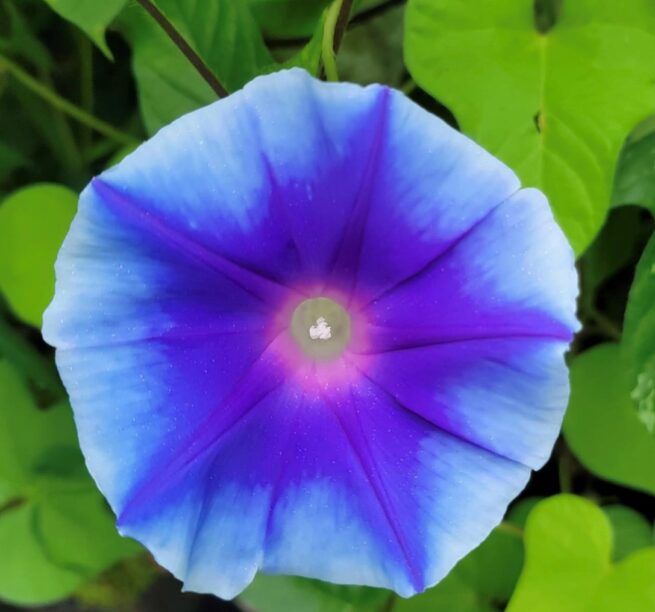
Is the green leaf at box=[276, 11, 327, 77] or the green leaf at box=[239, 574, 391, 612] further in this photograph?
the green leaf at box=[239, 574, 391, 612]

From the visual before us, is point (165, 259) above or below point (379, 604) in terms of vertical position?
above

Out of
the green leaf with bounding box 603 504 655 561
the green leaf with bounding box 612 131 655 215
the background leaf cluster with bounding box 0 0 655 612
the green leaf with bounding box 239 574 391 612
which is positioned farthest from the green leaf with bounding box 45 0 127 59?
the green leaf with bounding box 603 504 655 561

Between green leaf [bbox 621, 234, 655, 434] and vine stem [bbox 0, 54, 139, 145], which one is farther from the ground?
vine stem [bbox 0, 54, 139, 145]

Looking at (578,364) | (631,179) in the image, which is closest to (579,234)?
(631,179)

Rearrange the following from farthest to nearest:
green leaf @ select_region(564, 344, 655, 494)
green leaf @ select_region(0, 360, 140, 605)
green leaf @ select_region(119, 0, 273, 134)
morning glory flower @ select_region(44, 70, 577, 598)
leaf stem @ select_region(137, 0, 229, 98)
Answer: green leaf @ select_region(0, 360, 140, 605)
green leaf @ select_region(564, 344, 655, 494)
green leaf @ select_region(119, 0, 273, 134)
leaf stem @ select_region(137, 0, 229, 98)
morning glory flower @ select_region(44, 70, 577, 598)

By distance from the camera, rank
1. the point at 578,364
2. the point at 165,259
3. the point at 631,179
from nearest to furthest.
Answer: the point at 165,259 < the point at 631,179 < the point at 578,364

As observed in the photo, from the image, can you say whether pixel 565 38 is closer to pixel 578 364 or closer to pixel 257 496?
pixel 578 364

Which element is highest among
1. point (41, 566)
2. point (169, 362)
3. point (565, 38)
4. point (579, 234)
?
point (565, 38)

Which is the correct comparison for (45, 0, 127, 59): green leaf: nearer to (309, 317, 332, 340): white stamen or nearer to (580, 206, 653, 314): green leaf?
(309, 317, 332, 340): white stamen
